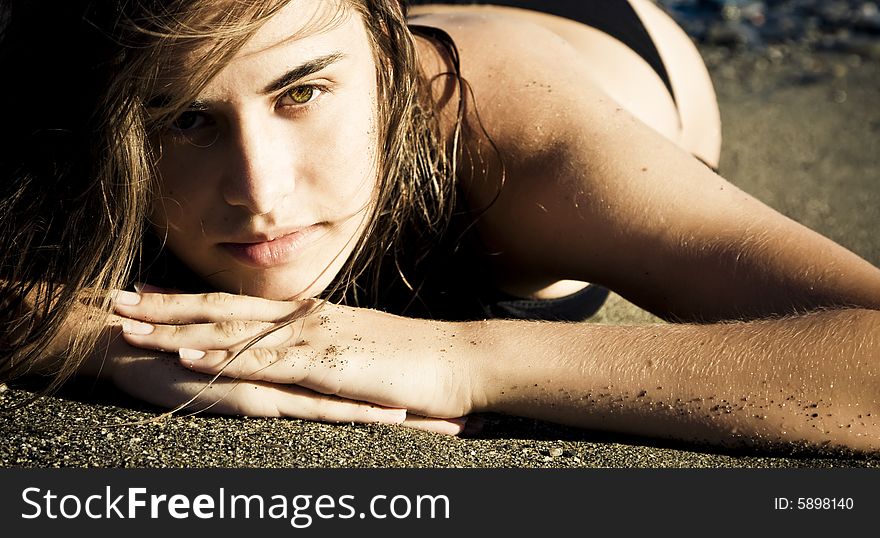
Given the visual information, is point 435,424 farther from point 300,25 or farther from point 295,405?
point 300,25

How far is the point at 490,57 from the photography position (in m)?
2.64

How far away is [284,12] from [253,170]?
32cm

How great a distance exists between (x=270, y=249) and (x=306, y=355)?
0.79 feet

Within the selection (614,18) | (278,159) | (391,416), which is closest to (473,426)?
(391,416)

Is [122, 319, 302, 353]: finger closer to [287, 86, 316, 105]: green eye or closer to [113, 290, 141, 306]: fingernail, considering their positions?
[113, 290, 141, 306]: fingernail

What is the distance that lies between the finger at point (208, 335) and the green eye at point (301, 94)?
46cm

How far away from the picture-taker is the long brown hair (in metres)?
2.01

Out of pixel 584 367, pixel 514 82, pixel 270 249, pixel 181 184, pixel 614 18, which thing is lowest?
pixel 584 367

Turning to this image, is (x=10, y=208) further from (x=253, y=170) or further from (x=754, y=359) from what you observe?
(x=754, y=359)

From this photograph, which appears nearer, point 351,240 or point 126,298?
point 126,298

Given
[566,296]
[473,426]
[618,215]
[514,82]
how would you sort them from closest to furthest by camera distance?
[473,426]
[618,215]
[514,82]
[566,296]

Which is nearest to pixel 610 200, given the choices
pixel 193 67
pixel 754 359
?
pixel 754 359

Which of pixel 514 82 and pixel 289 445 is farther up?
pixel 514 82

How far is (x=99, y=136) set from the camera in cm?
217
